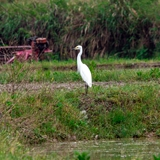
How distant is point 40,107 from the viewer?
1177 cm

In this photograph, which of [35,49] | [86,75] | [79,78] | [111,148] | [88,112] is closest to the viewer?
[111,148]

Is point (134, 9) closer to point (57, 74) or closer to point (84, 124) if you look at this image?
point (57, 74)

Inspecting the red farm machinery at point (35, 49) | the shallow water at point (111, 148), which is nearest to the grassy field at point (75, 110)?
the shallow water at point (111, 148)

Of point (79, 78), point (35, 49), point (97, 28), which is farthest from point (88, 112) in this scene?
point (97, 28)

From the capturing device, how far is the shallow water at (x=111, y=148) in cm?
980

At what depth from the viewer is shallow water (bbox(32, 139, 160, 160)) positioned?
980 cm

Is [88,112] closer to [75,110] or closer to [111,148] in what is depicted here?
[75,110]

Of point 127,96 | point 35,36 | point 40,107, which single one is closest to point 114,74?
point 127,96

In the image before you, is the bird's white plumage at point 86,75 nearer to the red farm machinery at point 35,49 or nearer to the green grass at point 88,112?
the green grass at point 88,112

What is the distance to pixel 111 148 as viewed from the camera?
10.7 metres

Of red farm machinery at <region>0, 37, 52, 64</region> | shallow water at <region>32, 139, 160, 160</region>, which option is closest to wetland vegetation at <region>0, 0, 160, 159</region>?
shallow water at <region>32, 139, 160, 160</region>

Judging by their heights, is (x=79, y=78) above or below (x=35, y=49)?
below

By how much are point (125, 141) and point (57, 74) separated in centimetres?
530

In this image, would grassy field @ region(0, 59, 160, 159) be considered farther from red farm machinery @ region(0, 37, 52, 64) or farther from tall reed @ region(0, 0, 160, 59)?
tall reed @ region(0, 0, 160, 59)
